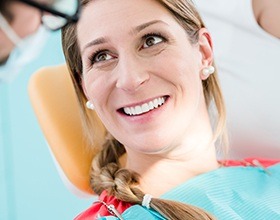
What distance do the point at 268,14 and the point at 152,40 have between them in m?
0.52

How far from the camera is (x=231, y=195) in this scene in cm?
140

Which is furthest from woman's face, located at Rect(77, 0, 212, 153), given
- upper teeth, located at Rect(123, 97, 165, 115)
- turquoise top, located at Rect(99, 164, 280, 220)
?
turquoise top, located at Rect(99, 164, 280, 220)

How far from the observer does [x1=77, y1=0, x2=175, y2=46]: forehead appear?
4.07 ft

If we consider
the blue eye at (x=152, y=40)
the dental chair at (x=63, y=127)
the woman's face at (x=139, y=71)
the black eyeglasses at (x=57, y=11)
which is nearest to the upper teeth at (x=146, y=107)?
the woman's face at (x=139, y=71)

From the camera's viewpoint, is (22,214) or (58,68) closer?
(58,68)

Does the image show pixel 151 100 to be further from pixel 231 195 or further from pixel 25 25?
pixel 25 25

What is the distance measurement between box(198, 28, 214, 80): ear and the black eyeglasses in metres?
0.80

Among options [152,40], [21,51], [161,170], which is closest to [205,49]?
[152,40]

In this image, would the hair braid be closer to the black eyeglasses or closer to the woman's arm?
the woman's arm

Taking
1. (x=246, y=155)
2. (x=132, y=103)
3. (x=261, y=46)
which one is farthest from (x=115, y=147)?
(x=261, y=46)

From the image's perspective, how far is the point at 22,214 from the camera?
238 cm

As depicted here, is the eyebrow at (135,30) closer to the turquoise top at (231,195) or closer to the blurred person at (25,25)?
the turquoise top at (231,195)

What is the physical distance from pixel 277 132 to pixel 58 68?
2.02ft

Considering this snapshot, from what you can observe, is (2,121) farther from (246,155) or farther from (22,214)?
(246,155)
